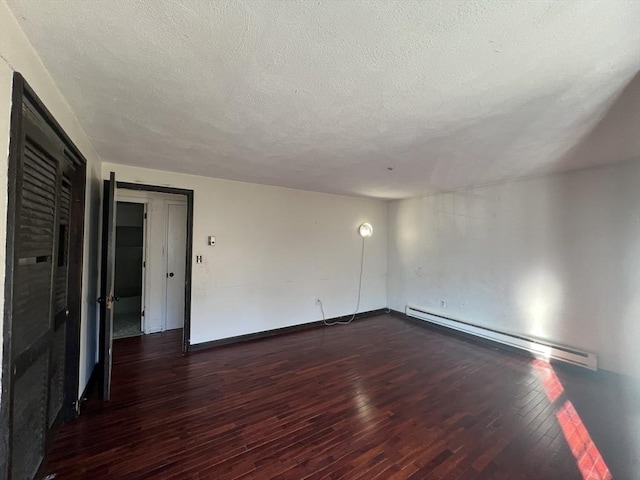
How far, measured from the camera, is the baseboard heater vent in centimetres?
321

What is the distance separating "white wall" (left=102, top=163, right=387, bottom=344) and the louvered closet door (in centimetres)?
184

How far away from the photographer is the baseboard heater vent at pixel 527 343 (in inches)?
126

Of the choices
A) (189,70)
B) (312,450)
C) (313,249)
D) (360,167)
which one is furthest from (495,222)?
(189,70)

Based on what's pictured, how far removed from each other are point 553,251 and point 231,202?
443 centimetres

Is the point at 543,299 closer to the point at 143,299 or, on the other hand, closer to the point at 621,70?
the point at 621,70

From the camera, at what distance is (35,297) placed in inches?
60.5

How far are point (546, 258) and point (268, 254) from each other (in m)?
3.90

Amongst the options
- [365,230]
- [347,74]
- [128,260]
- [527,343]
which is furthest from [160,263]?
[527,343]

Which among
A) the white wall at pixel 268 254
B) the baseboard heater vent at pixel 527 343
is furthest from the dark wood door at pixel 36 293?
the baseboard heater vent at pixel 527 343

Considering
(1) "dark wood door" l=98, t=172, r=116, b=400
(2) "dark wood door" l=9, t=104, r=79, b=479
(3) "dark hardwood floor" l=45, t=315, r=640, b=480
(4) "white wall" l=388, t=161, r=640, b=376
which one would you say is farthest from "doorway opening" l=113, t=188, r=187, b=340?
(4) "white wall" l=388, t=161, r=640, b=376

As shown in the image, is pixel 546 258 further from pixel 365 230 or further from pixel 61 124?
pixel 61 124

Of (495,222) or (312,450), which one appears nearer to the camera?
(312,450)

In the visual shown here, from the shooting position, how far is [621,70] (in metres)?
1.45

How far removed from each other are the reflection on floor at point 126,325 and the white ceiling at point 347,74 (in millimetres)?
3157
